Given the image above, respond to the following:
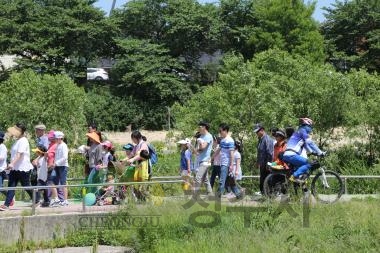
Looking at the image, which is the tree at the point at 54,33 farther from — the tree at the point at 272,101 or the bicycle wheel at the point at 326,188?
the bicycle wheel at the point at 326,188

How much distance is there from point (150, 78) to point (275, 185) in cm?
2948

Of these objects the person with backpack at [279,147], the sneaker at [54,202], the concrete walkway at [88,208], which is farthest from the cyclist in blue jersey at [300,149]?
the sneaker at [54,202]

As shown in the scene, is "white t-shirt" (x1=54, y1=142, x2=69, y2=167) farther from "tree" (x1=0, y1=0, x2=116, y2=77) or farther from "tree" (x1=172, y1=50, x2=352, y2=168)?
"tree" (x1=0, y1=0, x2=116, y2=77)

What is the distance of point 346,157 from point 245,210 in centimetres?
1026

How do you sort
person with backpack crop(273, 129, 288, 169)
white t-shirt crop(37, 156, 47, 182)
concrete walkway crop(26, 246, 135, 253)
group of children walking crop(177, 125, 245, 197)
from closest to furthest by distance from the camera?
concrete walkway crop(26, 246, 135, 253) → person with backpack crop(273, 129, 288, 169) → white t-shirt crop(37, 156, 47, 182) → group of children walking crop(177, 125, 245, 197)

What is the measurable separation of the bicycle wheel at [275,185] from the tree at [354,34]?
30.5 metres

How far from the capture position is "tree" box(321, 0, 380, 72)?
4100 centimetres

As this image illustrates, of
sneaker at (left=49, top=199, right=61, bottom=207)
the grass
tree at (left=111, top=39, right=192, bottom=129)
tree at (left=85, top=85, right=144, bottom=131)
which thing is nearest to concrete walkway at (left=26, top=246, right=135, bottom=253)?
the grass

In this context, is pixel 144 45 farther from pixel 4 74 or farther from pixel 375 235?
pixel 375 235

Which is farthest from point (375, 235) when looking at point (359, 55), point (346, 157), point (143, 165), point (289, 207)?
point (359, 55)

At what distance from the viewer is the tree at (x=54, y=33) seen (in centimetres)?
4011

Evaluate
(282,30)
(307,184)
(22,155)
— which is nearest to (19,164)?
(22,155)

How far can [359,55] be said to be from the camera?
41.4 meters

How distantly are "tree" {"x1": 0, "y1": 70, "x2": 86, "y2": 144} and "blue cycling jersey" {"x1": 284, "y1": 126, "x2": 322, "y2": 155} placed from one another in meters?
13.8
